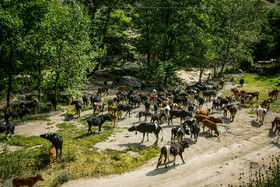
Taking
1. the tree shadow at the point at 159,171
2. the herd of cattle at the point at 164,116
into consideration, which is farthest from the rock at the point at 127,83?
the tree shadow at the point at 159,171

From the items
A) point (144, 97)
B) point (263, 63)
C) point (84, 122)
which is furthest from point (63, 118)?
point (263, 63)

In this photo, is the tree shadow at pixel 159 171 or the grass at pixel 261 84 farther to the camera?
the grass at pixel 261 84

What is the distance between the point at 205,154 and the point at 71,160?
27.7ft

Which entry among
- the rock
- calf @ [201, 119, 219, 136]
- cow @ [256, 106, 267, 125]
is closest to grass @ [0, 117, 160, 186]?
calf @ [201, 119, 219, 136]

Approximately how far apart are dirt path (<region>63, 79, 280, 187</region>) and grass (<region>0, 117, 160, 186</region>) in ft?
1.73

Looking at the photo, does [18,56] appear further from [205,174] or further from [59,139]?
[205,174]

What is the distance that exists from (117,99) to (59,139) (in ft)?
39.8

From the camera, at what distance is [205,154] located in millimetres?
14547

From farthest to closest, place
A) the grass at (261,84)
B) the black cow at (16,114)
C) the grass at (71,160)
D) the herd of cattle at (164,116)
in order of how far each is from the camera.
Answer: the grass at (261,84) < the black cow at (16,114) < the herd of cattle at (164,116) < the grass at (71,160)

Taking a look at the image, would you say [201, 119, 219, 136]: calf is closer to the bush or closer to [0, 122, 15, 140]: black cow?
the bush

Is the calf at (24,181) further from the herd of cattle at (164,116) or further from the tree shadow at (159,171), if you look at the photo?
the tree shadow at (159,171)

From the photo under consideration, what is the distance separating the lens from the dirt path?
11.5 meters

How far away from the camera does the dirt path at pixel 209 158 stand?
37.9 feet

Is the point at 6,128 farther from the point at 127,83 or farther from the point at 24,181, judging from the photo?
the point at 127,83
